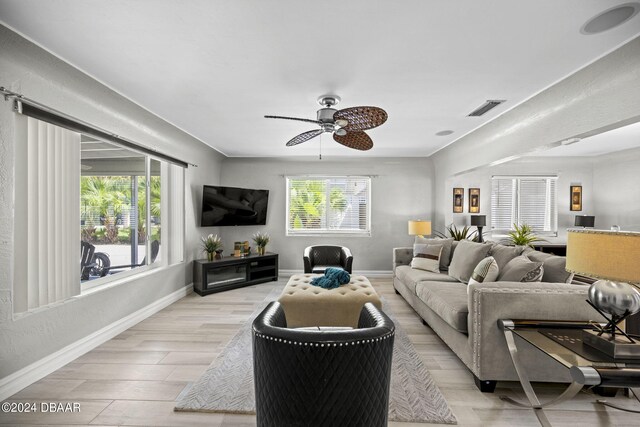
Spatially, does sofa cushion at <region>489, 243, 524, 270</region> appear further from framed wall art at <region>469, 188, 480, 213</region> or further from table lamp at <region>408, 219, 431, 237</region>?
framed wall art at <region>469, 188, 480, 213</region>

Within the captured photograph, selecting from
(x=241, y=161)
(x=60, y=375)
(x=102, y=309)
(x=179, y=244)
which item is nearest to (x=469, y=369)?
(x=60, y=375)

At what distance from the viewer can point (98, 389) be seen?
229cm

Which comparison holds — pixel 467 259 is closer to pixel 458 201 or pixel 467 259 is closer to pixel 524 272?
pixel 524 272

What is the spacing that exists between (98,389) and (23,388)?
0.55 meters

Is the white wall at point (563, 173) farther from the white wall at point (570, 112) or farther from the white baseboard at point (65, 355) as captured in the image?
the white baseboard at point (65, 355)

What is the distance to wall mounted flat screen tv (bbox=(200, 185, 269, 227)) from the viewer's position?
537 centimetres

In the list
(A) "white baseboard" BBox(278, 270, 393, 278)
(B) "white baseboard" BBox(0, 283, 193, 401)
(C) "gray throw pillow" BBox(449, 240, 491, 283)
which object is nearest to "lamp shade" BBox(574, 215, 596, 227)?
(A) "white baseboard" BBox(278, 270, 393, 278)

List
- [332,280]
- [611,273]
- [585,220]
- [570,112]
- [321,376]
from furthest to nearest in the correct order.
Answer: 1. [585,220]
2. [332,280]
3. [570,112]
4. [611,273]
5. [321,376]

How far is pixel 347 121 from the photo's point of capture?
2736mm

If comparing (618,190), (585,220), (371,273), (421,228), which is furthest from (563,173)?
(371,273)

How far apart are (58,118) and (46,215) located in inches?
31.1

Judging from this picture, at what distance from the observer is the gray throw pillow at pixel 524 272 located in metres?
2.72

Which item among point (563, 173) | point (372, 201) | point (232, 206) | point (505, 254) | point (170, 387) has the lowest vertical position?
point (170, 387)

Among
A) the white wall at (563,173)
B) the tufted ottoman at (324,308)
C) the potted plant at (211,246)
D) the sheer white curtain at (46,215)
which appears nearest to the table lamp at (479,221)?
the white wall at (563,173)
